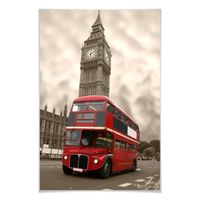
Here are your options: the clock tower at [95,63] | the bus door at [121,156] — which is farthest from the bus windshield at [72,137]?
the clock tower at [95,63]

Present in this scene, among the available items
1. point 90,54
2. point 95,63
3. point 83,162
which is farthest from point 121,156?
point 90,54

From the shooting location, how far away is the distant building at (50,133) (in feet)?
25.3

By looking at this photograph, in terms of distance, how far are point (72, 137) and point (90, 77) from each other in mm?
2205

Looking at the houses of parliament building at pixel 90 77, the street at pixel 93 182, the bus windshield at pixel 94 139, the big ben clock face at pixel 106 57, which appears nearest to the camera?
the street at pixel 93 182

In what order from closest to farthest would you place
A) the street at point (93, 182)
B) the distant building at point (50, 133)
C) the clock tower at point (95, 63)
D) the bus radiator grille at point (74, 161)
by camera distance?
1. the street at point (93, 182)
2. the bus radiator grille at point (74, 161)
3. the distant building at point (50, 133)
4. the clock tower at point (95, 63)

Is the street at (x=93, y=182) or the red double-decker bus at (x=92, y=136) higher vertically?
the red double-decker bus at (x=92, y=136)

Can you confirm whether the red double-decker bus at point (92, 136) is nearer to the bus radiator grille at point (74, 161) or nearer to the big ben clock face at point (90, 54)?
the bus radiator grille at point (74, 161)

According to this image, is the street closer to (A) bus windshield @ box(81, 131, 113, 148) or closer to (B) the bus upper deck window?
(A) bus windshield @ box(81, 131, 113, 148)

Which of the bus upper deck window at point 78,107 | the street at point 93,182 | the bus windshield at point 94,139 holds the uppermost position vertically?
the bus upper deck window at point 78,107

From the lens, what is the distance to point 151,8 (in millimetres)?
7887
